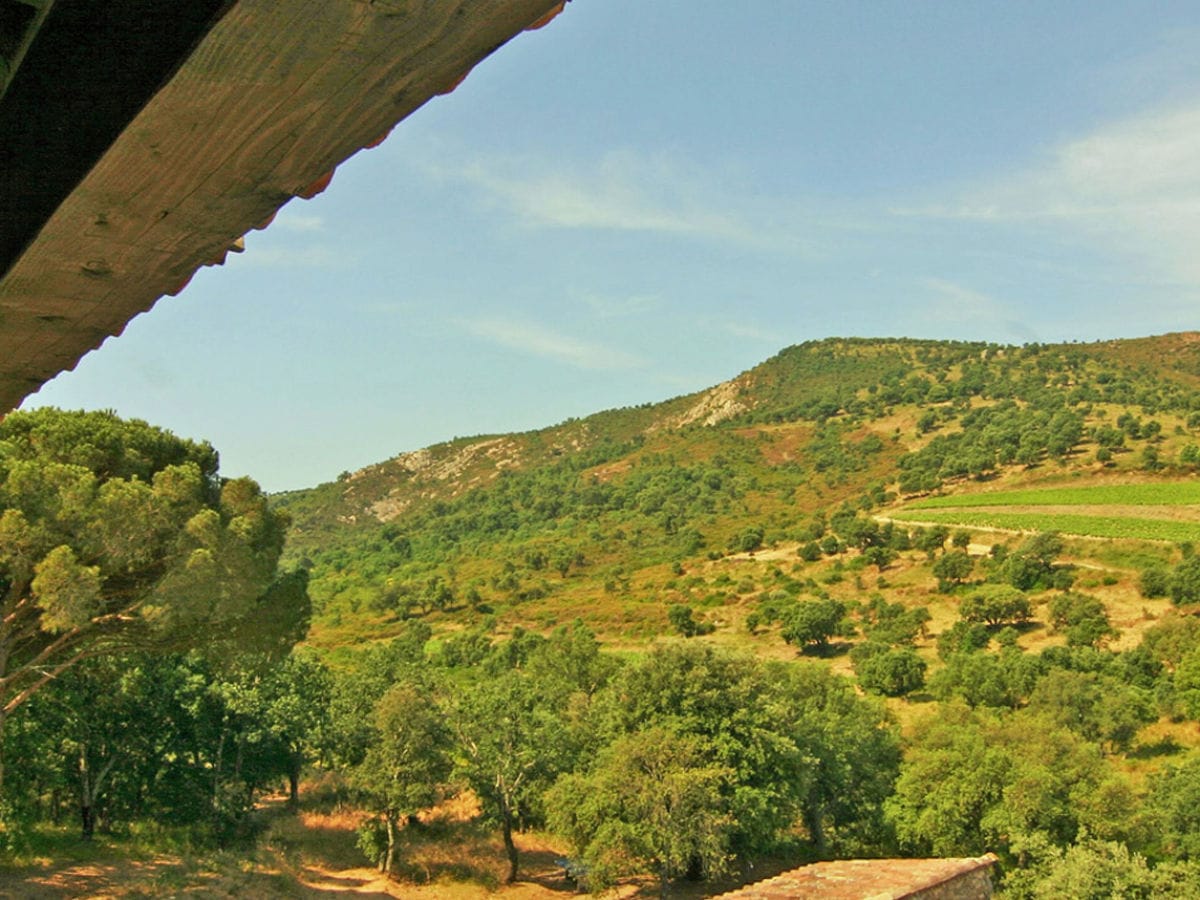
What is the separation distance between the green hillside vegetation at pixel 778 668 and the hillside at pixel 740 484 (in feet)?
2.30

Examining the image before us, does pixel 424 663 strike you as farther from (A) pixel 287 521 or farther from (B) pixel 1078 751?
(B) pixel 1078 751

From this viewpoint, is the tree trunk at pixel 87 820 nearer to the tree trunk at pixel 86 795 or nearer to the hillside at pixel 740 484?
the tree trunk at pixel 86 795

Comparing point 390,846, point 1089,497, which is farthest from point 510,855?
point 1089,497

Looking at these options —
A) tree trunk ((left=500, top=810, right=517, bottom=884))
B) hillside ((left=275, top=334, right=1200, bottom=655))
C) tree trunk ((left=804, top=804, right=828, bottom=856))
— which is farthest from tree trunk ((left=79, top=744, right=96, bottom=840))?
hillside ((left=275, top=334, right=1200, bottom=655))

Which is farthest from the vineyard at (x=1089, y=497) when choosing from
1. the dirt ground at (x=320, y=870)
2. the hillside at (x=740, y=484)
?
the dirt ground at (x=320, y=870)

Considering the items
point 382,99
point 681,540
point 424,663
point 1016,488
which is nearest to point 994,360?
point 1016,488

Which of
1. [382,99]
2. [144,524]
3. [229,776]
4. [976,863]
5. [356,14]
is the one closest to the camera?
[356,14]

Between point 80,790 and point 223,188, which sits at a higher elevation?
point 223,188

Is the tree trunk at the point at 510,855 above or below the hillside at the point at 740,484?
below

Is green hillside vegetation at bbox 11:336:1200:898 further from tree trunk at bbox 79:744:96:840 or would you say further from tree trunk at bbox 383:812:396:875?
tree trunk at bbox 79:744:96:840

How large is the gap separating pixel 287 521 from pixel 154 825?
11.8m

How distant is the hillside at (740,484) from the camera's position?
77562mm

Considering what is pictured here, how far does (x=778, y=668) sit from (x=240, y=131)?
43402mm

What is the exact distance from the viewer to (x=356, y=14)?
3.42ft
